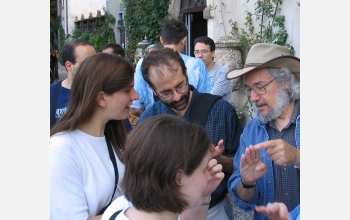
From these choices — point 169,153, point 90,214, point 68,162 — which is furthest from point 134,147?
point 90,214

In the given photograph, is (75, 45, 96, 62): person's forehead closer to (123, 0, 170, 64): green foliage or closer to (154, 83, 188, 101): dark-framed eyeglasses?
(154, 83, 188, 101): dark-framed eyeglasses

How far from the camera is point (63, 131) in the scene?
187 centimetres

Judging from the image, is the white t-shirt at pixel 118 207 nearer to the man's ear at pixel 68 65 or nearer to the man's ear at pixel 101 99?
the man's ear at pixel 101 99

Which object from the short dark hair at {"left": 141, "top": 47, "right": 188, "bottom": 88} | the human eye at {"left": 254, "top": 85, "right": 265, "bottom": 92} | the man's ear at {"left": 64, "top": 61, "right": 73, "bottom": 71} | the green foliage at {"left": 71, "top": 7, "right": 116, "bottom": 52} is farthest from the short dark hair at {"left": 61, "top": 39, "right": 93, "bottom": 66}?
the green foliage at {"left": 71, "top": 7, "right": 116, "bottom": 52}

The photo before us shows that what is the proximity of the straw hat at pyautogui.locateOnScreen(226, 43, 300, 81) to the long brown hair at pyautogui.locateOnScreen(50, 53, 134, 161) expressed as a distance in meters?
0.66

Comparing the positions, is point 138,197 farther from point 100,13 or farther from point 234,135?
point 100,13

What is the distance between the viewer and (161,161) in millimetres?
1444

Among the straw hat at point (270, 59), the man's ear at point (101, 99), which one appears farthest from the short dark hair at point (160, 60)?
the man's ear at point (101, 99)

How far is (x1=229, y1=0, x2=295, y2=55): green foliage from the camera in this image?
6006 mm

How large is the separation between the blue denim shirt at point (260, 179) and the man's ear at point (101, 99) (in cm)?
75

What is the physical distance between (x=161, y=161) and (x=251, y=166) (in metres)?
0.62

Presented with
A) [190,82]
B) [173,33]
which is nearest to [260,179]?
[190,82]

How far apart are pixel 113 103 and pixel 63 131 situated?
0.27 m

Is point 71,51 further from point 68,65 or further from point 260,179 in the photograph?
point 260,179
